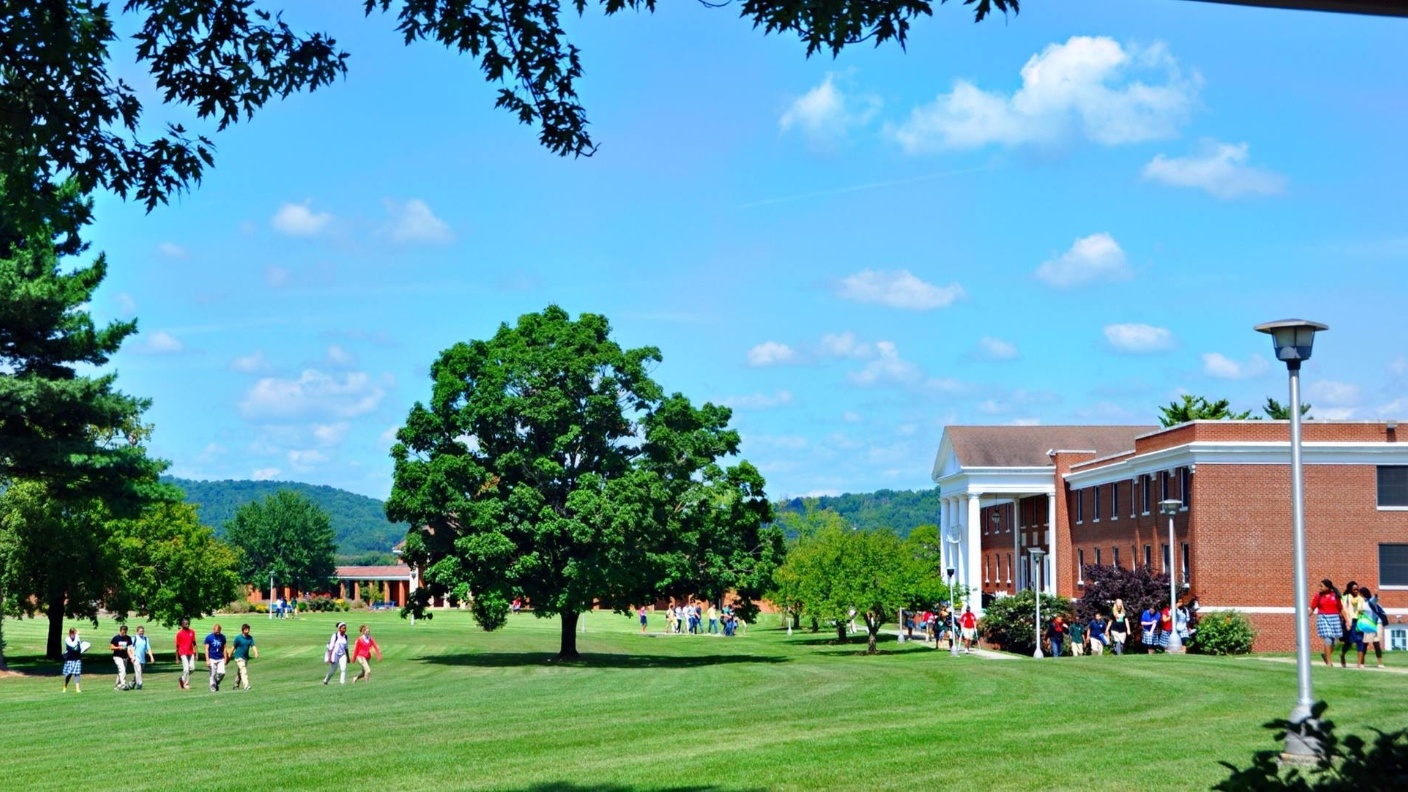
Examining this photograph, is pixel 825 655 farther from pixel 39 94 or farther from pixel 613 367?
pixel 39 94

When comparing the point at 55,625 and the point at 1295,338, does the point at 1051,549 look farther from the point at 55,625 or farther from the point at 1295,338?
the point at 1295,338

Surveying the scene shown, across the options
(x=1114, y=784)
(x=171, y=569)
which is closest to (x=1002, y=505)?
(x=171, y=569)

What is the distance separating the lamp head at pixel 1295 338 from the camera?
55.0ft

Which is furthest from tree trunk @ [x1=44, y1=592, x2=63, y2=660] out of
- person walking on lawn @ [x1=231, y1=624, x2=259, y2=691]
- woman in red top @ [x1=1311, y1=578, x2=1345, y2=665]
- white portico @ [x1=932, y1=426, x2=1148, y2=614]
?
woman in red top @ [x1=1311, y1=578, x2=1345, y2=665]

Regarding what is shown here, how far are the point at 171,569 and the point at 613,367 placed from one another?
1828 centimetres

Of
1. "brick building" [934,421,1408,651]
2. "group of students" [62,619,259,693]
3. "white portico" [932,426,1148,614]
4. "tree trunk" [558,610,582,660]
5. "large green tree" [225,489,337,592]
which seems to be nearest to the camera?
"group of students" [62,619,259,693]

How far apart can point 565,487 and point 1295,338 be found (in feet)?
123

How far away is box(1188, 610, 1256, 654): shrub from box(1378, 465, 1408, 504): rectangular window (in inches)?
307

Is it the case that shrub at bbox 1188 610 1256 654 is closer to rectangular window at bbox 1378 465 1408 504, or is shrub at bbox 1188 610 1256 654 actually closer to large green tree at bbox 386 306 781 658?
rectangular window at bbox 1378 465 1408 504

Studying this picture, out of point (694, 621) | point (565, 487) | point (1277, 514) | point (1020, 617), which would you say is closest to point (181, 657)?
point (565, 487)

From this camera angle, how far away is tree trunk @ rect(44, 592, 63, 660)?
56094 millimetres

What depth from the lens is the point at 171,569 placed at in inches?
2253

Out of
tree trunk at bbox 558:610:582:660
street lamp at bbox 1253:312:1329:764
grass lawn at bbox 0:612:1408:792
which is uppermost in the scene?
street lamp at bbox 1253:312:1329:764

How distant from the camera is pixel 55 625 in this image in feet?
196
